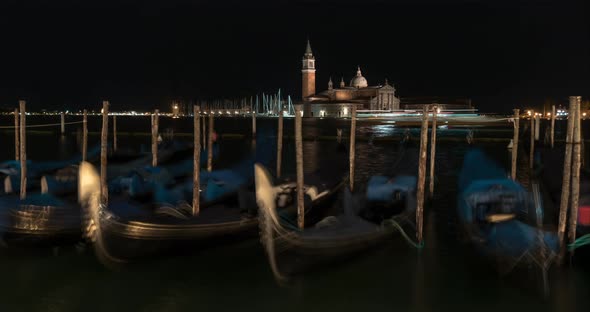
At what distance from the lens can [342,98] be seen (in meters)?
89.0

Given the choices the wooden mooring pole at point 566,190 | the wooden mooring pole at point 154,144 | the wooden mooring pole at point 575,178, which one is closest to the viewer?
the wooden mooring pole at point 566,190

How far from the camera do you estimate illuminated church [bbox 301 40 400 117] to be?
83.6m

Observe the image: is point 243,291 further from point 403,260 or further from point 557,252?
point 557,252

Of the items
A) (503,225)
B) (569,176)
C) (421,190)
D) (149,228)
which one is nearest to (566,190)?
(569,176)

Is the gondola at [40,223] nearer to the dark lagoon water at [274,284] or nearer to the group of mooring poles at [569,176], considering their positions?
the dark lagoon water at [274,284]

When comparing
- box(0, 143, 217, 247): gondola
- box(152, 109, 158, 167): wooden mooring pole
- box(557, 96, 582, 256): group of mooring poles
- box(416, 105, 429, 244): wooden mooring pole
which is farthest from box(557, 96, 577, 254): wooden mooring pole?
box(152, 109, 158, 167): wooden mooring pole

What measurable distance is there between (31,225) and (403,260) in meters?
5.56

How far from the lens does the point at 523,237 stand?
722cm

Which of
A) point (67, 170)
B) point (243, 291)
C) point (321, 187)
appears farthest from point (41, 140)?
point (243, 291)

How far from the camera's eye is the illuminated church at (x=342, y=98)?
3290 inches

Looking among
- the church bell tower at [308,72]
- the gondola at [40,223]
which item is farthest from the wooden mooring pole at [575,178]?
the church bell tower at [308,72]

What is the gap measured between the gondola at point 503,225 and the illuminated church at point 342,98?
238 ft

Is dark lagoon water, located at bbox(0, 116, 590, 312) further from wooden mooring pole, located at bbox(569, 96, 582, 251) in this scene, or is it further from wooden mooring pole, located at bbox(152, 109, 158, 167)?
wooden mooring pole, located at bbox(152, 109, 158, 167)

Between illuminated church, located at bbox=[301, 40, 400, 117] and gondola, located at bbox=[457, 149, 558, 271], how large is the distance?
238 feet
